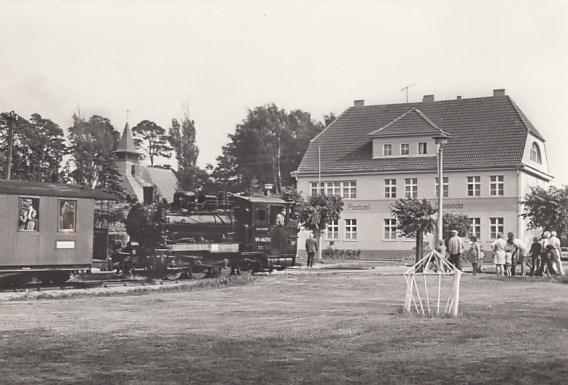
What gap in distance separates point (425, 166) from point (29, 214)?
1202 inches

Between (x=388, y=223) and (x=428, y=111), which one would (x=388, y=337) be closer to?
(x=388, y=223)

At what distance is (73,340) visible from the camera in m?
9.48

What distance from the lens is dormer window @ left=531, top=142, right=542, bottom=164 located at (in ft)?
148

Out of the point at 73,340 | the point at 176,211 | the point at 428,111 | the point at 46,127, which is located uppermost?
the point at 428,111

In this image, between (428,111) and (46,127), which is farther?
(428,111)

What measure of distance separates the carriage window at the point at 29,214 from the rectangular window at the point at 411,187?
3031cm

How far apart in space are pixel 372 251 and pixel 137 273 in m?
25.6

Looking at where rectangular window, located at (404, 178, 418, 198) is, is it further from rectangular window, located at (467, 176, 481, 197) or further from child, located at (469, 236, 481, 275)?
child, located at (469, 236, 481, 275)

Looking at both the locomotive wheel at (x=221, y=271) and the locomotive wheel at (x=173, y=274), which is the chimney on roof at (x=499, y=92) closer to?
the locomotive wheel at (x=221, y=271)

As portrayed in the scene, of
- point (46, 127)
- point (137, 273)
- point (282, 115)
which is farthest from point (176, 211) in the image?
point (282, 115)

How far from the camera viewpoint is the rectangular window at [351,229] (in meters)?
46.2

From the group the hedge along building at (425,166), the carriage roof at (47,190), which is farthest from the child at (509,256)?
the hedge along building at (425,166)

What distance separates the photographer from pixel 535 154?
45625mm

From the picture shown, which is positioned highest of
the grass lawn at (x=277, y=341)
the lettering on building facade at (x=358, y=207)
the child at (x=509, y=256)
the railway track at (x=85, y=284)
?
the lettering on building facade at (x=358, y=207)
